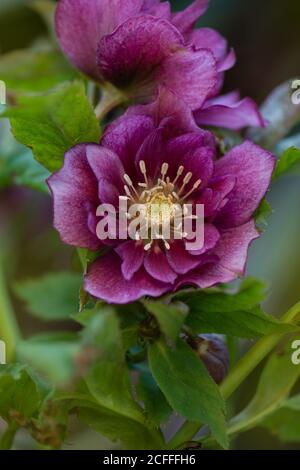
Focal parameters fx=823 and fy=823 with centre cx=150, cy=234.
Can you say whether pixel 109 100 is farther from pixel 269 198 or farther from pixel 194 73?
pixel 269 198

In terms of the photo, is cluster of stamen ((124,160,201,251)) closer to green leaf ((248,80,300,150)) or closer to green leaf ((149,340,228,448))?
green leaf ((149,340,228,448))

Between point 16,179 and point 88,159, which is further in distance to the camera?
point 16,179

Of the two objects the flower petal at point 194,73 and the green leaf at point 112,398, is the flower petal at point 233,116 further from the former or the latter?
the green leaf at point 112,398

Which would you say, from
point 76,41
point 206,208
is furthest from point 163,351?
point 76,41

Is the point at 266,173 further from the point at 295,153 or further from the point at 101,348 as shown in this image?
the point at 101,348

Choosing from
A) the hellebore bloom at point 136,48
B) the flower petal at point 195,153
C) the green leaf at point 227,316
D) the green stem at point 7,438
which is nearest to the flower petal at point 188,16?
the hellebore bloom at point 136,48

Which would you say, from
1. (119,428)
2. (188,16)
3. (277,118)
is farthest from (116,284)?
(277,118)
